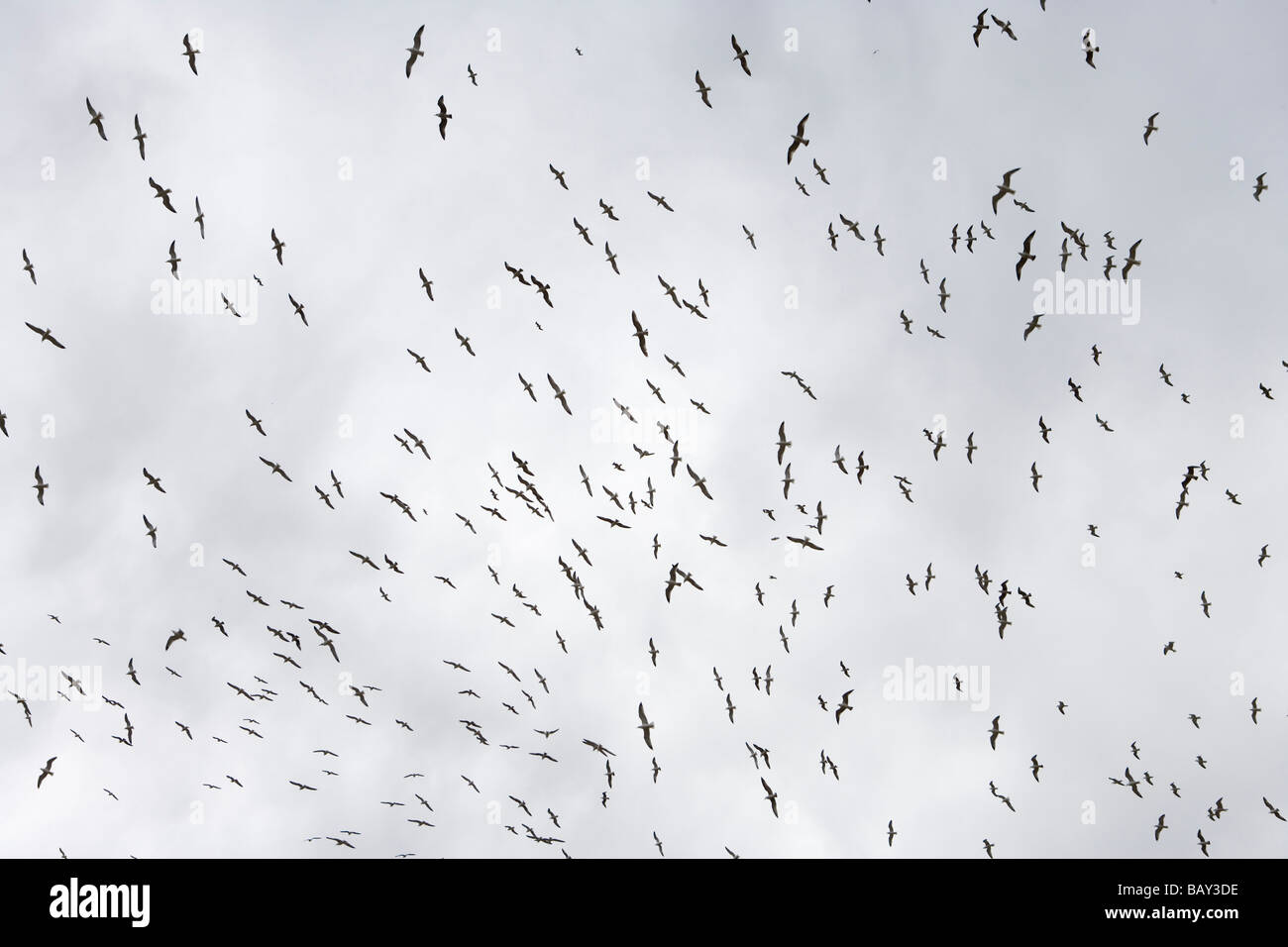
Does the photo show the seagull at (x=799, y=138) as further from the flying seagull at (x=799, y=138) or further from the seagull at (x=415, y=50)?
the seagull at (x=415, y=50)

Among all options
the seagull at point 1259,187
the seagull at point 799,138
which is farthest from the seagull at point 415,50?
the seagull at point 1259,187

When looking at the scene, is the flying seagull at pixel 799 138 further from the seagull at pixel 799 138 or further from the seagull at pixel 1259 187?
the seagull at pixel 1259 187

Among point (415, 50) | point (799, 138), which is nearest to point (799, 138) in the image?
point (799, 138)

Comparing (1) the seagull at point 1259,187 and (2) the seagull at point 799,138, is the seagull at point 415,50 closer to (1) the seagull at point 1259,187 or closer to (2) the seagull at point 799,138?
(2) the seagull at point 799,138

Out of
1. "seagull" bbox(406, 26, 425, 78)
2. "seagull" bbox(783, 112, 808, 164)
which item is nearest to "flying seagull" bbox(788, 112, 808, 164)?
"seagull" bbox(783, 112, 808, 164)

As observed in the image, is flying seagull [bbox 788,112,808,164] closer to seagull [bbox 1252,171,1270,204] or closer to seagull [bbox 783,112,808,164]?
seagull [bbox 783,112,808,164]

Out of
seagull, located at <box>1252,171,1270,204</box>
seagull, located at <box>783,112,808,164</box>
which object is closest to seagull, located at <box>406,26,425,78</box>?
seagull, located at <box>783,112,808,164</box>

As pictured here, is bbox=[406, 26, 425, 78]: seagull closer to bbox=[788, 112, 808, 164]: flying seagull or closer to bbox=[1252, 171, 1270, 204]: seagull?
bbox=[788, 112, 808, 164]: flying seagull

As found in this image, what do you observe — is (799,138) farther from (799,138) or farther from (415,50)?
(415,50)
